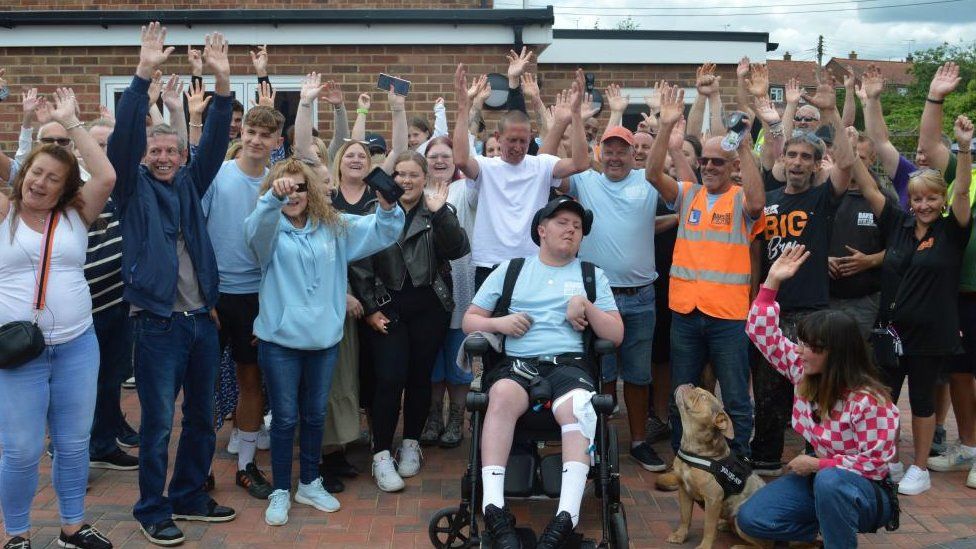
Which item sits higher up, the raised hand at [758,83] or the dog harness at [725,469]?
the raised hand at [758,83]

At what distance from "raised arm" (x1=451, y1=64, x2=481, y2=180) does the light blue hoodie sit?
0.81m

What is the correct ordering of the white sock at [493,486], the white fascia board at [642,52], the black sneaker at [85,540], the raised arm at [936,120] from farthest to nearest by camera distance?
the white fascia board at [642,52] → the raised arm at [936,120] → the black sneaker at [85,540] → the white sock at [493,486]

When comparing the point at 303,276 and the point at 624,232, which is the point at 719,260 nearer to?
the point at 624,232

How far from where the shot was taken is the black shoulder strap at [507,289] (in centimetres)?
479

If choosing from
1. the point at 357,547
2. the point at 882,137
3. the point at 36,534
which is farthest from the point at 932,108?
the point at 36,534

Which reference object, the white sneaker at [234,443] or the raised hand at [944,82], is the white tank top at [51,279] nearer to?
the white sneaker at [234,443]

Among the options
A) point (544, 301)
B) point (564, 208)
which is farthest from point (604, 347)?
point (564, 208)

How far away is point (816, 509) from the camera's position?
3.98 meters

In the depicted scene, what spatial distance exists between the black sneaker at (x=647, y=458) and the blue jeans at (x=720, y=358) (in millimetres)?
232

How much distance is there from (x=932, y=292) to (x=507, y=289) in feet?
8.34

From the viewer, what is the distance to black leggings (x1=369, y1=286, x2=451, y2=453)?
5.26 m

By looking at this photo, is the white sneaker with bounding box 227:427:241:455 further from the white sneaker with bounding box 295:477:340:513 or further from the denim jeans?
the white sneaker with bounding box 295:477:340:513

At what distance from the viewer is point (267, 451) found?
5898mm

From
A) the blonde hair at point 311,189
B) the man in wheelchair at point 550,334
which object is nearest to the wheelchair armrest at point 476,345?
the man in wheelchair at point 550,334
